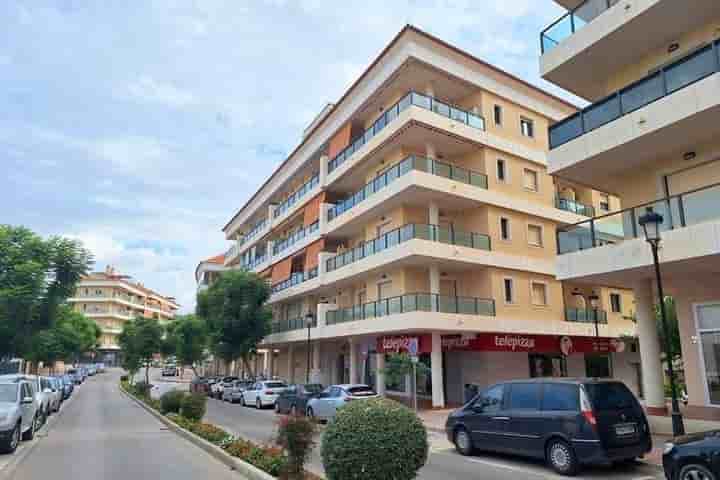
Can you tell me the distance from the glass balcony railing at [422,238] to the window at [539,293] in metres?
3.94

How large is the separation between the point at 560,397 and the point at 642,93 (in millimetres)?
8683

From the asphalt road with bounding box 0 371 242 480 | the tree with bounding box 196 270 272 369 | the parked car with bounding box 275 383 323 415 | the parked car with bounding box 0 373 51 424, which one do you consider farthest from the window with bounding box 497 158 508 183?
the parked car with bounding box 0 373 51 424

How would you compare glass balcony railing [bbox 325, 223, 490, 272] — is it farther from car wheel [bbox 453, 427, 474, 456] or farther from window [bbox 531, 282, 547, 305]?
car wheel [bbox 453, 427, 474, 456]

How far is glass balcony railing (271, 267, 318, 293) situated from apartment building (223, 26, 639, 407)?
20.7 inches

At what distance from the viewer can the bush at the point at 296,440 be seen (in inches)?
319

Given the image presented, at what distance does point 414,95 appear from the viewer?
24484 millimetres

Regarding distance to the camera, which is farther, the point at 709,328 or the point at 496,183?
the point at 496,183

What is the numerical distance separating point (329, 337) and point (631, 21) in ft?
71.4

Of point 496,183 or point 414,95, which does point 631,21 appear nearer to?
point 414,95

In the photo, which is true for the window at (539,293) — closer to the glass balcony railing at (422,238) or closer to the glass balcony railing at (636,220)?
the glass balcony railing at (422,238)

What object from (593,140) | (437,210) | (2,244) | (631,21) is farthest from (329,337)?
(631,21)

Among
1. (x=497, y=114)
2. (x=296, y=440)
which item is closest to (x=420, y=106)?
(x=497, y=114)

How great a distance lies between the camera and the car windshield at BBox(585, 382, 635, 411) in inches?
389

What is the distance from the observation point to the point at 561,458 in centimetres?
1003
